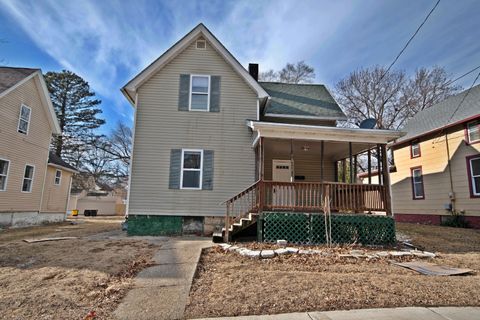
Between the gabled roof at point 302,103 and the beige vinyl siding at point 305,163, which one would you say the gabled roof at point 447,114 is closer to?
the gabled roof at point 302,103

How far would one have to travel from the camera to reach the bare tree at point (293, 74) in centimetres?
2677

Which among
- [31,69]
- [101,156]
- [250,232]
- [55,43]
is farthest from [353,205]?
[101,156]

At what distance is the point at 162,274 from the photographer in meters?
5.08

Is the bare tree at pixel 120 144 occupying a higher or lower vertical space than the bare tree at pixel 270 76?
lower

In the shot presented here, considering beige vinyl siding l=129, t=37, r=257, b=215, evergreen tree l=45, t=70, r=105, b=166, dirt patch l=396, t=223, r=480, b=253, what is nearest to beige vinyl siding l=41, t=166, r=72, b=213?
beige vinyl siding l=129, t=37, r=257, b=215

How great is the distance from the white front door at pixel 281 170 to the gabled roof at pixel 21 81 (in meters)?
12.6

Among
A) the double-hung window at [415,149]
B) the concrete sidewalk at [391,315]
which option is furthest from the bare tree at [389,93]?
the concrete sidewalk at [391,315]

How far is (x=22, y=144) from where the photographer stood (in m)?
13.8

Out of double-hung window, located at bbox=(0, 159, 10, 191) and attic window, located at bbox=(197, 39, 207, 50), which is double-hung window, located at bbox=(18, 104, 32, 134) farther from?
attic window, located at bbox=(197, 39, 207, 50)

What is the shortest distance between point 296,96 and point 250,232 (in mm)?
7253

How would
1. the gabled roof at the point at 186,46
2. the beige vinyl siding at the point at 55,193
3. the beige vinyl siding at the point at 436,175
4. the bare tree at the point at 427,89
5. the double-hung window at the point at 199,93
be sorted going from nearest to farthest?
the gabled roof at the point at 186,46, the double-hung window at the point at 199,93, the beige vinyl siding at the point at 436,175, the beige vinyl siding at the point at 55,193, the bare tree at the point at 427,89

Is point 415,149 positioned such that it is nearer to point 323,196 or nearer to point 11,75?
point 323,196

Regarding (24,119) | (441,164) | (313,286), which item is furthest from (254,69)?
(24,119)

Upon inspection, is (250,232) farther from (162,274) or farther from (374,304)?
(374,304)
